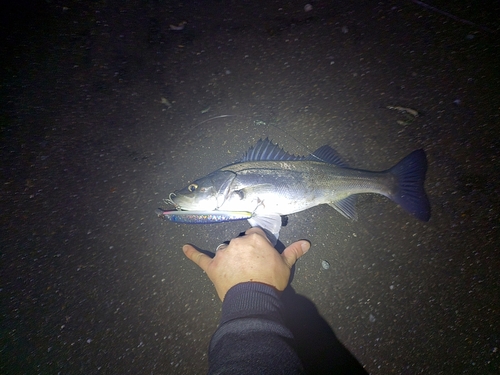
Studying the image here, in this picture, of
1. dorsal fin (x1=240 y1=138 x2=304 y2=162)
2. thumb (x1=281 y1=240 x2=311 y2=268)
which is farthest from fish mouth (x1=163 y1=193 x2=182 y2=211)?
thumb (x1=281 y1=240 x2=311 y2=268)

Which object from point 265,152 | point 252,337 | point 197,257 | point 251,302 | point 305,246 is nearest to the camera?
point 252,337

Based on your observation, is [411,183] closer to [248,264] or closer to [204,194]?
[248,264]

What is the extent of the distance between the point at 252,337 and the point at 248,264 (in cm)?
62

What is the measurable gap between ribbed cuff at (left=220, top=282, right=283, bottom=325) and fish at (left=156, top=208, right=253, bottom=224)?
0.68 m

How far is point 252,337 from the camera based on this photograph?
1459mm

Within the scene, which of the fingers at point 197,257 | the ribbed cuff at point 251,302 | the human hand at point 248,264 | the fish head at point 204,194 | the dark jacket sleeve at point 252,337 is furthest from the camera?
the fish head at point 204,194

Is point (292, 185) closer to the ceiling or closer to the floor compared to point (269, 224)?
closer to the ceiling

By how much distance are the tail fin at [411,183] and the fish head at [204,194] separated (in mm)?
1742

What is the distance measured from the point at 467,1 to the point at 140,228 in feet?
14.5

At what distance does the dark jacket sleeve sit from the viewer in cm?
131

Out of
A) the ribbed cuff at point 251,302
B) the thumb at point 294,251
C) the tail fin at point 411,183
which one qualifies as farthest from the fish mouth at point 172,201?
the tail fin at point 411,183

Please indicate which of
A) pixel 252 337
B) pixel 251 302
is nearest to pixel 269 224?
pixel 251 302

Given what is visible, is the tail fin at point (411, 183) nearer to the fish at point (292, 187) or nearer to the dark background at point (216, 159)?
the fish at point (292, 187)

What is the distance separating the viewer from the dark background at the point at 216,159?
2369 mm
